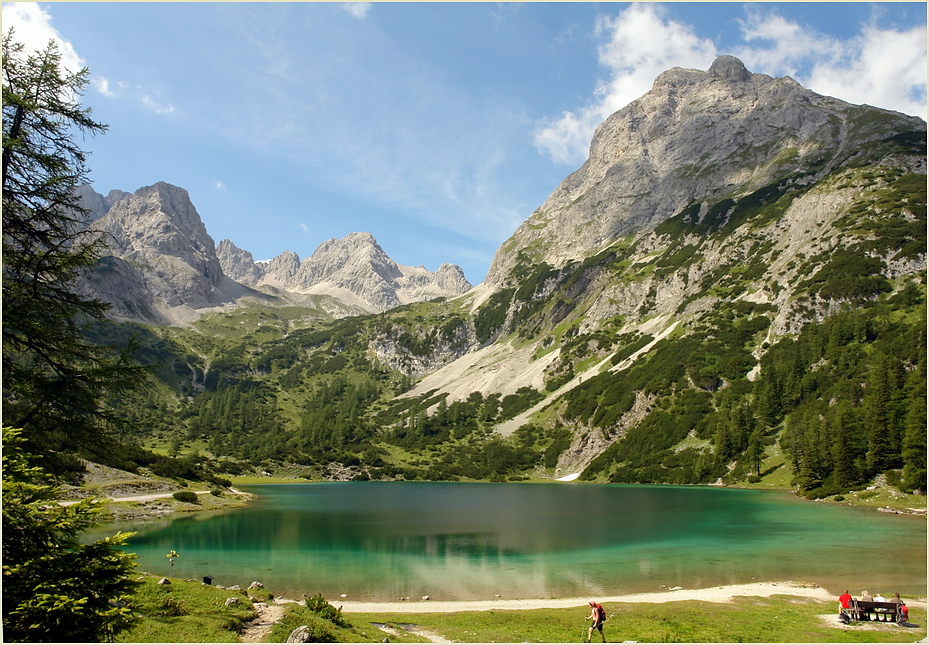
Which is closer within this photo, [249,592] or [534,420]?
[249,592]

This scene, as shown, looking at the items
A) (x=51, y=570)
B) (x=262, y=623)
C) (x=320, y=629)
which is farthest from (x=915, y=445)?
(x=51, y=570)

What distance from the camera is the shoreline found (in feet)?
92.2

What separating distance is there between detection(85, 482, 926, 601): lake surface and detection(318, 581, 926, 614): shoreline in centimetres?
157

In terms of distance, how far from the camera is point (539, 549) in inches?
1868

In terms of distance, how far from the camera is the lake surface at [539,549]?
34.2m

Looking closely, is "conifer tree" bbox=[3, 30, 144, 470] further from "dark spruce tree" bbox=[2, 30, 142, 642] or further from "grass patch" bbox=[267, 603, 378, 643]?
"grass patch" bbox=[267, 603, 378, 643]

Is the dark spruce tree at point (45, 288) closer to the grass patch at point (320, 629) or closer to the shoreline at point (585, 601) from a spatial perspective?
the grass patch at point (320, 629)

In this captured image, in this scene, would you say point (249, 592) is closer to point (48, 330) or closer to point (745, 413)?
point (48, 330)

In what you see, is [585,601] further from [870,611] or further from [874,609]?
[874,609]

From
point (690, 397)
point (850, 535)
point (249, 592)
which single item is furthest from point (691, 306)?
point (249, 592)

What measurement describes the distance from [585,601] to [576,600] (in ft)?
1.84

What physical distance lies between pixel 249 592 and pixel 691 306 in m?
198

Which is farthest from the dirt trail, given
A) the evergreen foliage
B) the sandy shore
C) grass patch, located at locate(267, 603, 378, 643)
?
the evergreen foliage

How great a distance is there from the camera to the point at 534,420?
19812cm
